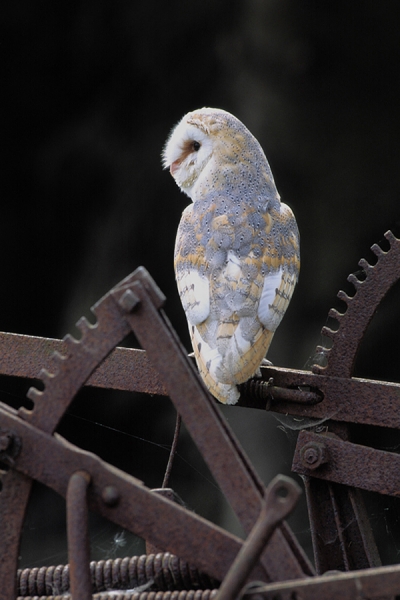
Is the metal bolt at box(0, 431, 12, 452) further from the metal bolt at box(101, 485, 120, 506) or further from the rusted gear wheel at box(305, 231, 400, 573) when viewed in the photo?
the rusted gear wheel at box(305, 231, 400, 573)

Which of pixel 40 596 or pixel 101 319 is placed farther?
pixel 40 596

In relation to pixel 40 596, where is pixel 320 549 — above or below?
above

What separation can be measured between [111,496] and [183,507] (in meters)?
0.08

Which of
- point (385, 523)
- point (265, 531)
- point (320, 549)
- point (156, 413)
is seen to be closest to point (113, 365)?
point (320, 549)

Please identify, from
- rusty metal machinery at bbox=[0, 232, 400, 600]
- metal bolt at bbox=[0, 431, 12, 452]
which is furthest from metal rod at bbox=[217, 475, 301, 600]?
metal bolt at bbox=[0, 431, 12, 452]

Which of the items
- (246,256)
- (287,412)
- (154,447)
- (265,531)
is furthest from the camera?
(154,447)

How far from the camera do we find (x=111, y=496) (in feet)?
2.23

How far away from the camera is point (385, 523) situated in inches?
75.8

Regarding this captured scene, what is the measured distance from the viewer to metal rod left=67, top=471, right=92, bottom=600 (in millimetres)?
662

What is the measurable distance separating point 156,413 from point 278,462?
366 mm

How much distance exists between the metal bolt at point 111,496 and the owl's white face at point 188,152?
2.79 feet

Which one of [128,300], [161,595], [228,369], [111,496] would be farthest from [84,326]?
[228,369]

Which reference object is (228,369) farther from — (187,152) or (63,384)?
(187,152)

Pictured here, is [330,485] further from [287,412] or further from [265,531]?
[265,531]
